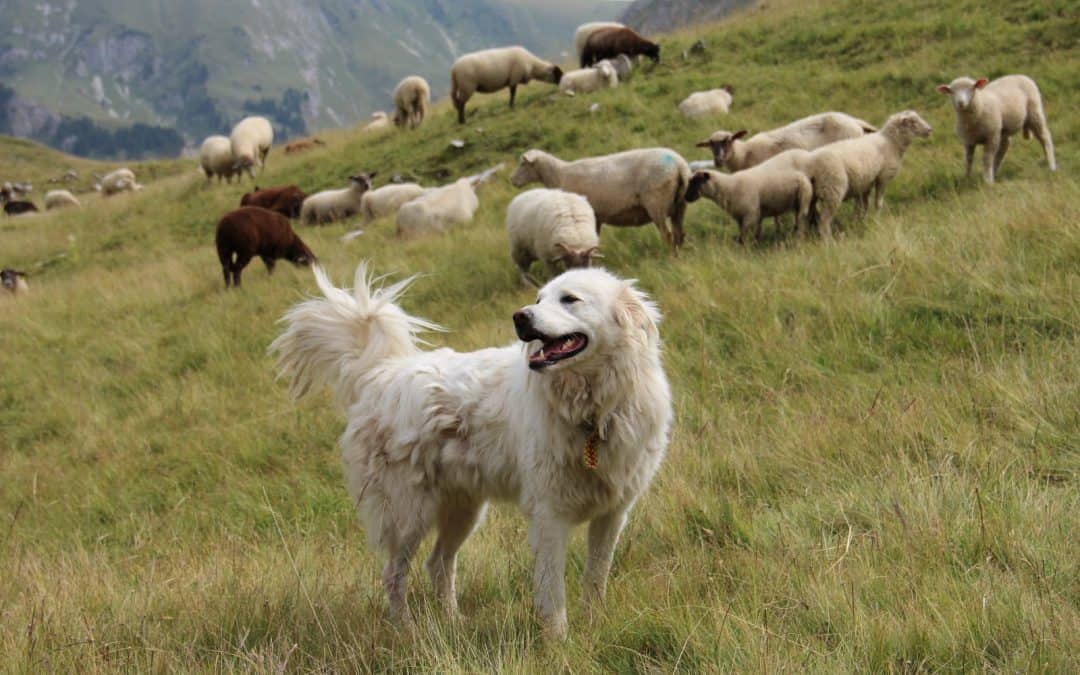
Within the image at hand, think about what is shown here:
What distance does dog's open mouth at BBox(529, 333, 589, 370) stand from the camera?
313cm

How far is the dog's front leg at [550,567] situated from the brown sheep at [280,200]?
54.8ft

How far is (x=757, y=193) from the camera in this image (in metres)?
9.08

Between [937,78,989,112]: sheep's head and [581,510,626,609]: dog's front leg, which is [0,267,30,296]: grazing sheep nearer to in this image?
[581,510,626,609]: dog's front leg

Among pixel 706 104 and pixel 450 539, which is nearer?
pixel 450 539

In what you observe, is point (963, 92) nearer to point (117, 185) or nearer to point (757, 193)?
point (757, 193)

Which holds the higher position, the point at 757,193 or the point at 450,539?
the point at 757,193

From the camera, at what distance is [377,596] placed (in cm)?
384

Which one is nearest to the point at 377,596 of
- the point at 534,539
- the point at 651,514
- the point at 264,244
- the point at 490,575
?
the point at 490,575

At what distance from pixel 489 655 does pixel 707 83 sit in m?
15.5

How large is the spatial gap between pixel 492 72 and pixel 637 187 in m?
11.9

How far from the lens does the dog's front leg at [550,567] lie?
323 centimetres

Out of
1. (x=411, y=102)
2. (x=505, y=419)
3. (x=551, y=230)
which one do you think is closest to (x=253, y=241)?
(x=551, y=230)

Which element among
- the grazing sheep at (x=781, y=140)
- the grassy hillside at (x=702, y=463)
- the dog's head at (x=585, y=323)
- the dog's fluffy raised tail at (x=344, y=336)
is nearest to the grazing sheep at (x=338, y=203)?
the grassy hillside at (x=702, y=463)

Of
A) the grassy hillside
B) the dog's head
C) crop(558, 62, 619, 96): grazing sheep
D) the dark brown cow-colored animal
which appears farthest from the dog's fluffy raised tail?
the dark brown cow-colored animal
